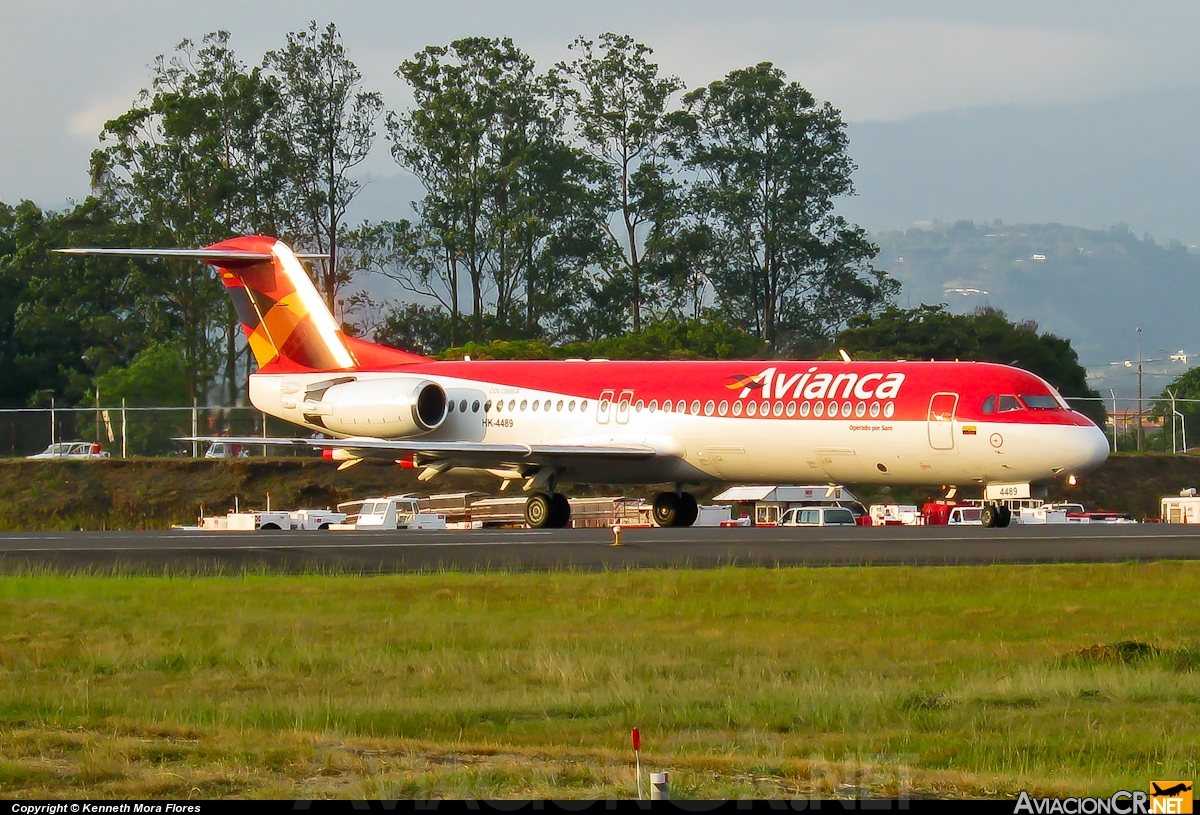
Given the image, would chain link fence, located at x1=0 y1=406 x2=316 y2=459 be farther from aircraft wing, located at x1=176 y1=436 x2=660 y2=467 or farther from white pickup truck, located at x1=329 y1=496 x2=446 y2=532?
aircraft wing, located at x1=176 y1=436 x2=660 y2=467

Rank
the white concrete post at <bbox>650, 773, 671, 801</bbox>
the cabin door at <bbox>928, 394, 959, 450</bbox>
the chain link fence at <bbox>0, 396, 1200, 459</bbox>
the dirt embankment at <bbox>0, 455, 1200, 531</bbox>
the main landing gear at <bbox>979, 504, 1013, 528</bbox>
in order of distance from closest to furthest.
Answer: the white concrete post at <bbox>650, 773, 671, 801</bbox>, the cabin door at <bbox>928, 394, 959, 450</bbox>, the main landing gear at <bbox>979, 504, 1013, 528</bbox>, the dirt embankment at <bbox>0, 455, 1200, 531</bbox>, the chain link fence at <bbox>0, 396, 1200, 459</bbox>

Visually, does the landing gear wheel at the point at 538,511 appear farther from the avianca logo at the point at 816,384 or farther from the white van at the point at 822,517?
the white van at the point at 822,517

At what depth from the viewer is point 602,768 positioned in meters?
7.73

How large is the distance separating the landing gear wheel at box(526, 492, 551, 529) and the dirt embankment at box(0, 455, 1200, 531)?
57.5 ft

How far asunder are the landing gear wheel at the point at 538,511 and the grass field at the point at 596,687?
15283mm

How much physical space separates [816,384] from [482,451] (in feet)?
21.8

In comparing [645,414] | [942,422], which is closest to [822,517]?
[645,414]

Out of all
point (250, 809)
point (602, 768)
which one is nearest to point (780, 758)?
point (602, 768)

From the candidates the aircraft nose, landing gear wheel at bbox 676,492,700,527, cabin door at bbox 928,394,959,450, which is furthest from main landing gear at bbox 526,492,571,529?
the aircraft nose

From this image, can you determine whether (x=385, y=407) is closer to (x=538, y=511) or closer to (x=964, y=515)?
(x=538, y=511)

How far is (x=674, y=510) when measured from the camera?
112 ft

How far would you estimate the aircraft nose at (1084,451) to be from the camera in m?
27.5

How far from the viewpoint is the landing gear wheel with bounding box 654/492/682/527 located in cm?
3422

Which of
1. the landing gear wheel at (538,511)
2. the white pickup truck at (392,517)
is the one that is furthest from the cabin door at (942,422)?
the white pickup truck at (392,517)
